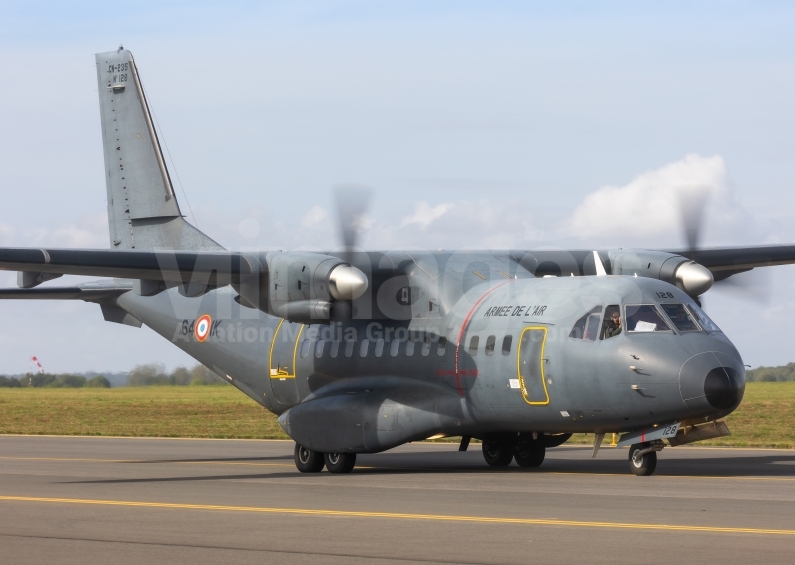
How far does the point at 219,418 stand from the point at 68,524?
110 ft

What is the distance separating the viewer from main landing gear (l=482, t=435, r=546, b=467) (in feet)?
64.3

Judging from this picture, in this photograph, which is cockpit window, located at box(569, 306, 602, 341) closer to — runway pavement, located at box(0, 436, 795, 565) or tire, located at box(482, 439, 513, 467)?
runway pavement, located at box(0, 436, 795, 565)

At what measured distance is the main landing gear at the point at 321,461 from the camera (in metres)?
19.3

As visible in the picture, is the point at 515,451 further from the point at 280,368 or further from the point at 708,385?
the point at 708,385

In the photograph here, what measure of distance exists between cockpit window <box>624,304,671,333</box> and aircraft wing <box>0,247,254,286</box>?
21.0 ft

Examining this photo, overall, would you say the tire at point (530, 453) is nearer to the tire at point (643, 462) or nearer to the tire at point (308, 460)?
the tire at point (643, 462)

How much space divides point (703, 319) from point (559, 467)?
4.57 meters

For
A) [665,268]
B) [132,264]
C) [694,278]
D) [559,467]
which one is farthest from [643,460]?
[132,264]

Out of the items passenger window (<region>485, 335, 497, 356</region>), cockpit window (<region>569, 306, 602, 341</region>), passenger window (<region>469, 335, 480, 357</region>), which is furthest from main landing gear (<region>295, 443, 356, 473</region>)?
cockpit window (<region>569, 306, 602, 341</region>)

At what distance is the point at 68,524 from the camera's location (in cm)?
1188

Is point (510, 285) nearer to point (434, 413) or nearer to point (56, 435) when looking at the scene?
point (434, 413)

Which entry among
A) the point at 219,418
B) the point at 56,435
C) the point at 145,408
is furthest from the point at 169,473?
the point at 145,408

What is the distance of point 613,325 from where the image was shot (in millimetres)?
16391

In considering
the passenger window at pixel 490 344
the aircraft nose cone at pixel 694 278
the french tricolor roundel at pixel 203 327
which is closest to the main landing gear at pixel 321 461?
the passenger window at pixel 490 344
